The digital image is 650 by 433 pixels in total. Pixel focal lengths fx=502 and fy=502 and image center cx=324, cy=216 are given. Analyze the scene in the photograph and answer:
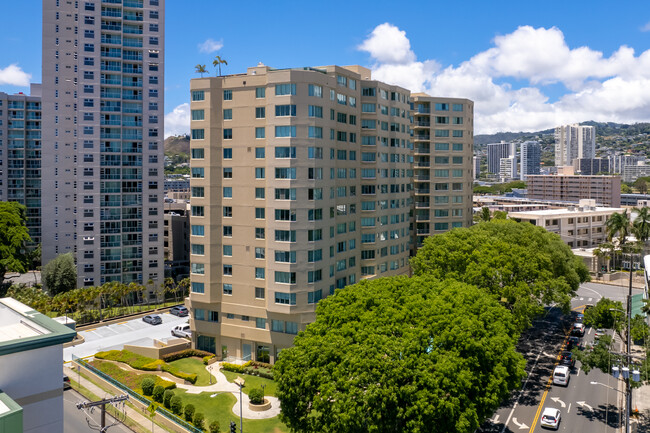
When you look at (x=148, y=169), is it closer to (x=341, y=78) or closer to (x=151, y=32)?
(x=151, y=32)

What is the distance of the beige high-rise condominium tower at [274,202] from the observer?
64.0 metres

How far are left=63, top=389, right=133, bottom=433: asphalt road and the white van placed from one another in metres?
47.2

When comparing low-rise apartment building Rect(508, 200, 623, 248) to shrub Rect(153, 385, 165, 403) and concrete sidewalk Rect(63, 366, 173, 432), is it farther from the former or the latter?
concrete sidewalk Rect(63, 366, 173, 432)

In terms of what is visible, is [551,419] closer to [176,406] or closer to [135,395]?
[176,406]

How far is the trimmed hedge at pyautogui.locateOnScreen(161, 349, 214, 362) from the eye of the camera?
6825 cm

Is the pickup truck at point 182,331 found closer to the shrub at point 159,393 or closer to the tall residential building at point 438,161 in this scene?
the shrub at point 159,393

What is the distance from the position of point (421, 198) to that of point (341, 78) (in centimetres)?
4016

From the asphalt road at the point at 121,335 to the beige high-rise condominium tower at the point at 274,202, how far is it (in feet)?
39.6

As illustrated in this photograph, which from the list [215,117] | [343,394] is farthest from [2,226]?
[343,394]

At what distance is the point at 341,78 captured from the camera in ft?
241

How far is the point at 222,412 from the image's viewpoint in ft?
175

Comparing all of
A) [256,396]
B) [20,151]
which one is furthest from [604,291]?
[20,151]

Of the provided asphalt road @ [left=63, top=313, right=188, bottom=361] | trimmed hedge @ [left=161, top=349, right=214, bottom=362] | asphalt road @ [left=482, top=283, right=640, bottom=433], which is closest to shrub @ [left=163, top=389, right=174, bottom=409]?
trimmed hedge @ [left=161, top=349, right=214, bottom=362]

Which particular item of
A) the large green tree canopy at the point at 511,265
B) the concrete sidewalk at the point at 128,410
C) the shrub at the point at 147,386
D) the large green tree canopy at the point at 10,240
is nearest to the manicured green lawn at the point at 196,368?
the shrub at the point at 147,386
